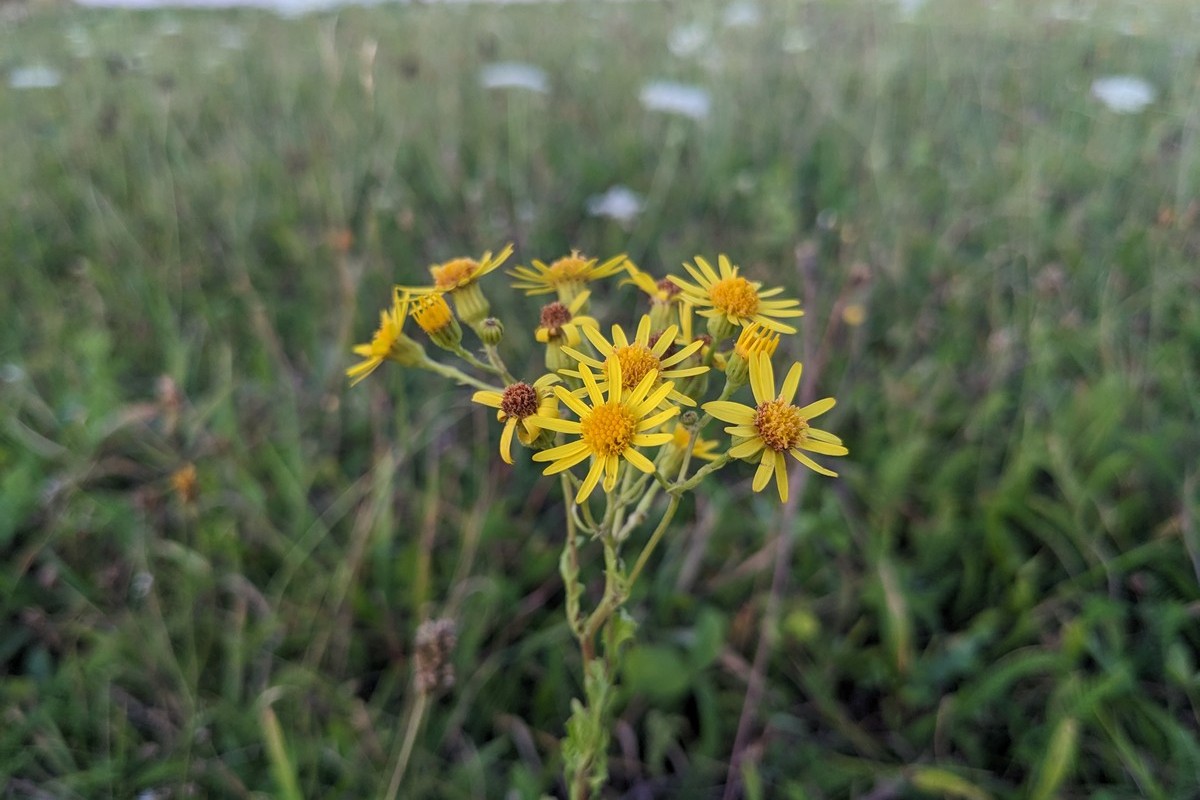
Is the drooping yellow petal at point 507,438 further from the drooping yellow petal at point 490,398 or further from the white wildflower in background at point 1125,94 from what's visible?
the white wildflower in background at point 1125,94

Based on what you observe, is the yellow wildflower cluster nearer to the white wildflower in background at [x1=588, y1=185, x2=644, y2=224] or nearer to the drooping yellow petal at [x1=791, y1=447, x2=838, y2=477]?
the drooping yellow petal at [x1=791, y1=447, x2=838, y2=477]

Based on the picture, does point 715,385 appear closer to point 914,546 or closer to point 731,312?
point 914,546

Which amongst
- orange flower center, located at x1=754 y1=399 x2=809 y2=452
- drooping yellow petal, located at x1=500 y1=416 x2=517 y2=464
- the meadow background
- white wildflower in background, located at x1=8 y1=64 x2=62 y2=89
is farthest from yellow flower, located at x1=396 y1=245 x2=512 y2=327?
white wildflower in background, located at x1=8 y1=64 x2=62 y2=89

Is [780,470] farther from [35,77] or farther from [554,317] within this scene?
[35,77]

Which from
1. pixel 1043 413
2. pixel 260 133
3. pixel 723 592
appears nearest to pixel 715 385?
pixel 723 592

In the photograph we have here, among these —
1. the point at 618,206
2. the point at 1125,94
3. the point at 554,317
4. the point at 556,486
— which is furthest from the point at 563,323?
the point at 1125,94
